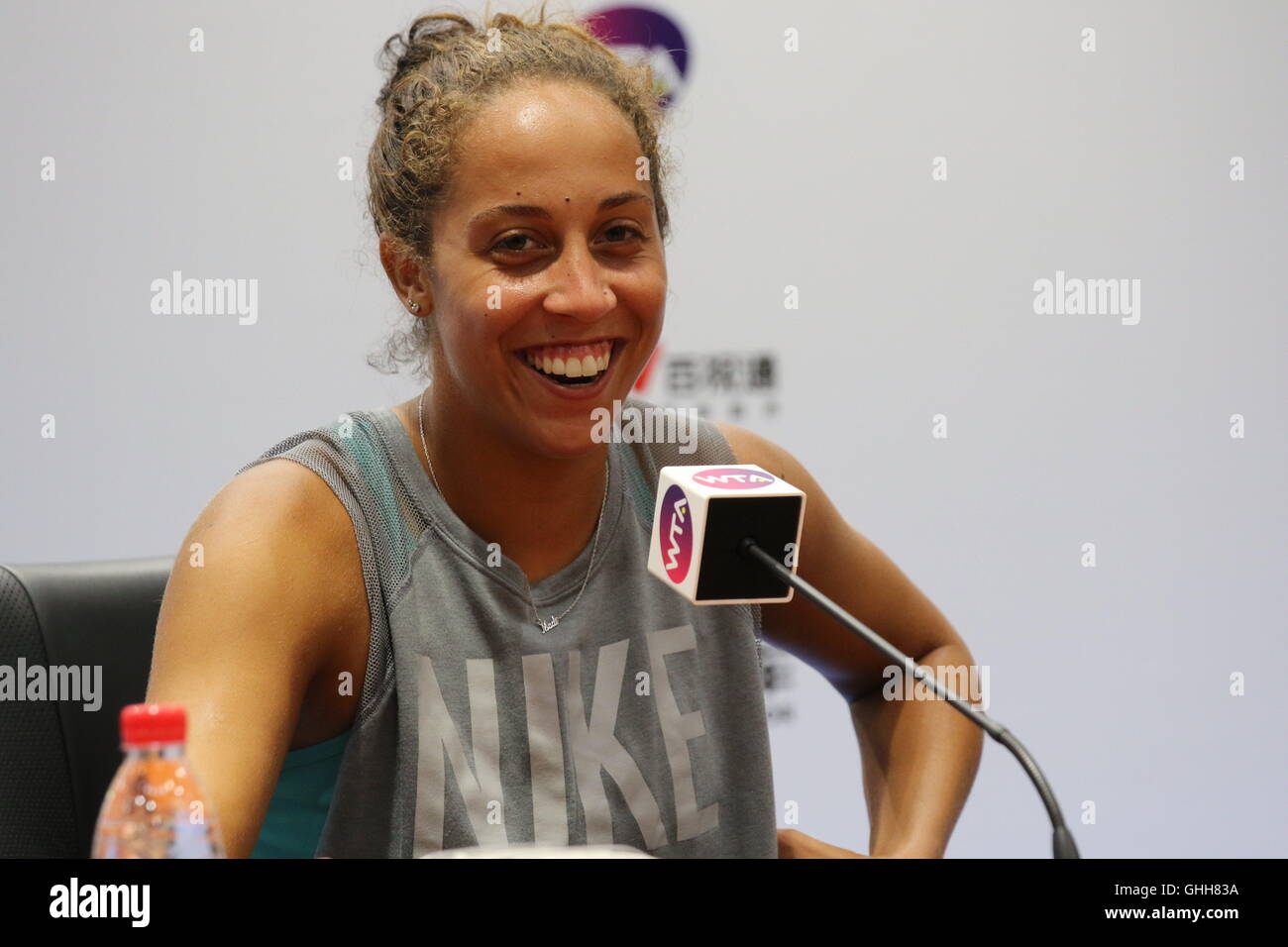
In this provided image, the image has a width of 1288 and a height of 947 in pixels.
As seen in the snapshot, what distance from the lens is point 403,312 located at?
1.38m

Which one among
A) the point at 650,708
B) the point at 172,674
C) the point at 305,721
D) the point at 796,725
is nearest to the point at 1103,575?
the point at 796,725

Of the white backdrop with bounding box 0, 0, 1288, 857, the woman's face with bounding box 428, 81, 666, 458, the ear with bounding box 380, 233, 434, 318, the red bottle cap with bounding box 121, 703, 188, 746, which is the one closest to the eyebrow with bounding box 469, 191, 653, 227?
the woman's face with bounding box 428, 81, 666, 458

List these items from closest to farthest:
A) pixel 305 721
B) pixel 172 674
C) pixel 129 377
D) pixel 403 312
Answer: pixel 172 674, pixel 305 721, pixel 403 312, pixel 129 377

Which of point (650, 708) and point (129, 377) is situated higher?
point (129, 377)

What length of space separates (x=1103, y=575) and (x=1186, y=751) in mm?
348

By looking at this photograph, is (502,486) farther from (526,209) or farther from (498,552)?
(526,209)

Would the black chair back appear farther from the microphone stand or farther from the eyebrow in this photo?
the microphone stand

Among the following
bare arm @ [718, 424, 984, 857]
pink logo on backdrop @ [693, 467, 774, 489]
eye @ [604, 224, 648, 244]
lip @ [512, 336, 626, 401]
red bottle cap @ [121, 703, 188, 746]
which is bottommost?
bare arm @ [718, 424, 984, 857]

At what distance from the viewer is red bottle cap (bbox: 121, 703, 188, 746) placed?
0.59 metres

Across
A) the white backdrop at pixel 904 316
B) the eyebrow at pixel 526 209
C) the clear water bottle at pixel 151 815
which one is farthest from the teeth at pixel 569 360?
the white backdrop at pixel 904 316

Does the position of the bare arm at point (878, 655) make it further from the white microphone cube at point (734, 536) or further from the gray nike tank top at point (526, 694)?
the white microphone cube at point (734, 536)

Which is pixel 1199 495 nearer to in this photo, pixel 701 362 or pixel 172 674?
pixel 701 362

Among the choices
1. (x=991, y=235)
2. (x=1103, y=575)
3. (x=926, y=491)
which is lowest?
(x=1103, y=575)

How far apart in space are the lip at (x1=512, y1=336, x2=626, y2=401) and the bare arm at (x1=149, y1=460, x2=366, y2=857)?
200 mm
